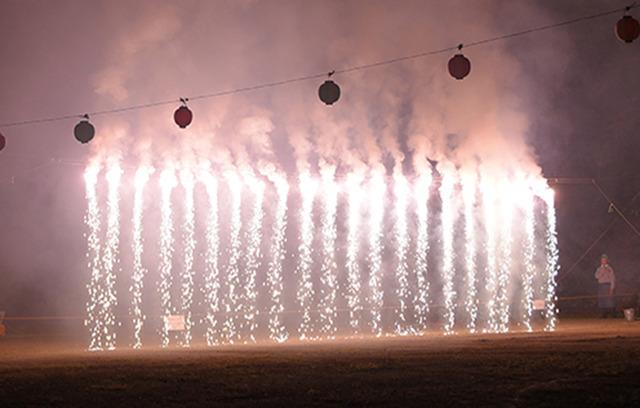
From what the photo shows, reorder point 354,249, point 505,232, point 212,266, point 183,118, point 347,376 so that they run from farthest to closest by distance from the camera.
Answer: point 212,266 < point 354,249 < point 505,232 < point 183,118 < point 347,376

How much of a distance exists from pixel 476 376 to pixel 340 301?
66.3ft

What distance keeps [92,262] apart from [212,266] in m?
6.31

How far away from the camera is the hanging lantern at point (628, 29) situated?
10.7 m

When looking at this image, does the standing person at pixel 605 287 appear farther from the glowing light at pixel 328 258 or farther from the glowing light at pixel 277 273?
the glowing light at pixel 277 273

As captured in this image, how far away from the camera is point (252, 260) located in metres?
28.8

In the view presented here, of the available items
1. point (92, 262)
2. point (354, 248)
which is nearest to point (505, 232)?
point (354, 248)

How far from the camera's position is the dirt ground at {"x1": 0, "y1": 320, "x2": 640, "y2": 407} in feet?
25.0

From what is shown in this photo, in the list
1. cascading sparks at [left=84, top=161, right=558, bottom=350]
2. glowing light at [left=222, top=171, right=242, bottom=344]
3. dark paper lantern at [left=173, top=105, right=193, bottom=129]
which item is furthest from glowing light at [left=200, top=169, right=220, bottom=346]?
dark paper lantern at [left=173, top=105, right=193, bottom=129]

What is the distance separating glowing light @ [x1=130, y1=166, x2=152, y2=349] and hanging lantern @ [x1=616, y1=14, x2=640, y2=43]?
12.5 metres

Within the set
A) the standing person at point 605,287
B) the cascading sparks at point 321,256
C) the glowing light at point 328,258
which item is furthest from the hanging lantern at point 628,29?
the standing person at point 605,287

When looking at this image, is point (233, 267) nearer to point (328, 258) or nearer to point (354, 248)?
point (328, 258)

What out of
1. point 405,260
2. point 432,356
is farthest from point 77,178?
point 432,356

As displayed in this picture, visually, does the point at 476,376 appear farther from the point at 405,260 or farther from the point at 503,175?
the point at 405,260

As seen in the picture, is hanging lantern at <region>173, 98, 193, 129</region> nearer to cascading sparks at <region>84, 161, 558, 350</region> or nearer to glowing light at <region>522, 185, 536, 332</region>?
cascading sparks at <region>84, 161, 558, 350</region>
